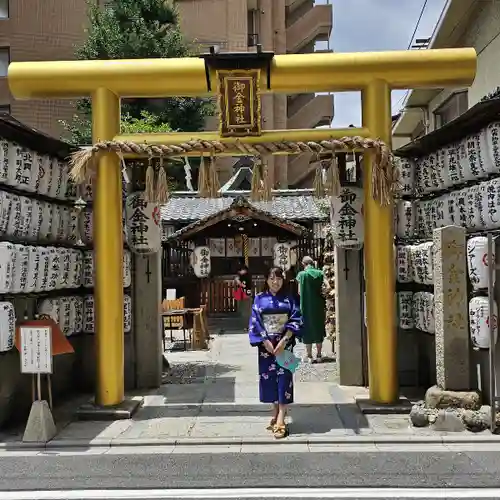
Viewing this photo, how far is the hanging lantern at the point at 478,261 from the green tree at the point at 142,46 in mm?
19297

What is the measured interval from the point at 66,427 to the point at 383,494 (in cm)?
472

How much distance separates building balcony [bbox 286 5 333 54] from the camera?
1550 inches

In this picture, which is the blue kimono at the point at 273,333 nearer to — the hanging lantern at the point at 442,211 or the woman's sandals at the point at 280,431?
the woman's sandals at the point at 280,431

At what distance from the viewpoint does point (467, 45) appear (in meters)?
15.5

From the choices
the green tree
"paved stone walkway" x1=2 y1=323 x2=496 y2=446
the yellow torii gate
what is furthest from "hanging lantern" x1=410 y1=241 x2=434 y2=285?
the green tree

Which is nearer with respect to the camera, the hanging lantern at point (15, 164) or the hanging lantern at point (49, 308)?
the hanging lantern at point (15, 164)

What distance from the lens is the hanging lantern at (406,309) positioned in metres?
10.8

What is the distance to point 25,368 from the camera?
8234mm

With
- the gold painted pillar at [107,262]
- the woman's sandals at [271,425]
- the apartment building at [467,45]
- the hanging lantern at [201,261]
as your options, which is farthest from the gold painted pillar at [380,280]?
the hanging lantern at [201,261]

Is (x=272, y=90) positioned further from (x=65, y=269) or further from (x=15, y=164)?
(x=65, y=269)

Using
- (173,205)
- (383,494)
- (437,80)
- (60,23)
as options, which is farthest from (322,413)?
(60,23)

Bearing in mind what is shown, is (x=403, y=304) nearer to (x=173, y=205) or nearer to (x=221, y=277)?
(x=221, y=277)

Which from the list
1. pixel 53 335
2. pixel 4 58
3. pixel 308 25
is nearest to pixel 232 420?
pixel 53 335

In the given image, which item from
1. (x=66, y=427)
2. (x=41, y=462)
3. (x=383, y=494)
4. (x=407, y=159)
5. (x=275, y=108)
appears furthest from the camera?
(x=275, y=108)
